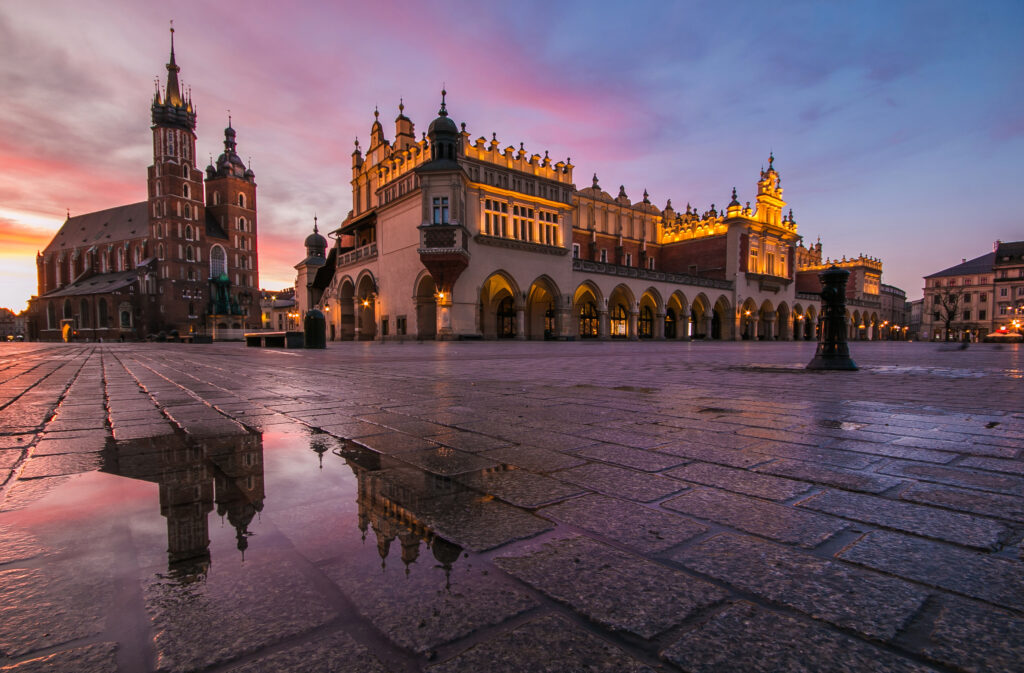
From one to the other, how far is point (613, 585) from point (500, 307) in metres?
36.2

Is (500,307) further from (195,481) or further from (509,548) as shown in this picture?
(509,548)

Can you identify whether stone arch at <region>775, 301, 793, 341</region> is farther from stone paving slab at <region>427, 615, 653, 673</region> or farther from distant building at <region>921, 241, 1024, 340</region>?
stone paving slab at <region>427, 615, 653, 673</region>

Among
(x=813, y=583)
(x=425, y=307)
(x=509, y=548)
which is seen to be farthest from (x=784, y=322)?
(x=509, y=548)

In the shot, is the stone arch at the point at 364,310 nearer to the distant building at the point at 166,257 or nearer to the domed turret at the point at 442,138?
the domed turret at the point at 442,138

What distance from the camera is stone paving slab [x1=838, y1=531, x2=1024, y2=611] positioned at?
122 centimetres

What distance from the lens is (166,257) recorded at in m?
69.9

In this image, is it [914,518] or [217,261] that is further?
[217,261]

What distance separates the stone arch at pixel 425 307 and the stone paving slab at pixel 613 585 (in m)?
29.8

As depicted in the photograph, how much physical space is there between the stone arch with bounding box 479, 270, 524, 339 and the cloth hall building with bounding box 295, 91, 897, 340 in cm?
10

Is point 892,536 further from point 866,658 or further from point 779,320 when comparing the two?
point 779,320

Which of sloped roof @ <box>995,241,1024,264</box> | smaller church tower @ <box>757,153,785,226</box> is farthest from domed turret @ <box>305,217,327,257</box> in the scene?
sloped roof @ <box>995,241,1024,264</box>

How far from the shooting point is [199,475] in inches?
83.8

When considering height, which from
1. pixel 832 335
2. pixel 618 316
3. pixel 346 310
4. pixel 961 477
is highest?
pixel 346 310

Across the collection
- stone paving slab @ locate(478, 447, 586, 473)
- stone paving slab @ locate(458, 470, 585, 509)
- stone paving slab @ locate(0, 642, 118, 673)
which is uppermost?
stone paving slab @ locate(0, 642, 118, 673)
